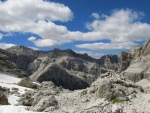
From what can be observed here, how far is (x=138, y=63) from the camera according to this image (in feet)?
285

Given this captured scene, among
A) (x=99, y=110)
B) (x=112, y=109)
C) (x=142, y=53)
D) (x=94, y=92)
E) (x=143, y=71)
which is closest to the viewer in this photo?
(x=112, y=109)

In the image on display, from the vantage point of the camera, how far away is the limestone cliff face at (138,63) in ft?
258

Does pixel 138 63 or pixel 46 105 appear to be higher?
pixel 138 63

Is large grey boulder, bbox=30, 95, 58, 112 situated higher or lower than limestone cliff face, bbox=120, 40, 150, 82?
lower

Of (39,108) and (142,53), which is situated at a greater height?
(142,53)

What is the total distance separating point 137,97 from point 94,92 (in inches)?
211

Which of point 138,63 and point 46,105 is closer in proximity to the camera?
point 46,105

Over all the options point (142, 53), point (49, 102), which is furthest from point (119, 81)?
point (142, 53)

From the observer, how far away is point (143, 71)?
79.6 m

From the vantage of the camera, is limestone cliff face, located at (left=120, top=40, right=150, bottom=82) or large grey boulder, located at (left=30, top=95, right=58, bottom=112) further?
limestone cliff face, located at (left=120, top=40, right=150, bottom=82)

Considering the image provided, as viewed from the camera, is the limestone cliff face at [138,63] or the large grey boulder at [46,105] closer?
the large grey boulder at [46,105]

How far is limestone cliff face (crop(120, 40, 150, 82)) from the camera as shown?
78.7m

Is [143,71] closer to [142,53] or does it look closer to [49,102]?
[142,53]

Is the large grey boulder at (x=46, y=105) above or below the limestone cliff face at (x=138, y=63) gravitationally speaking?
below
